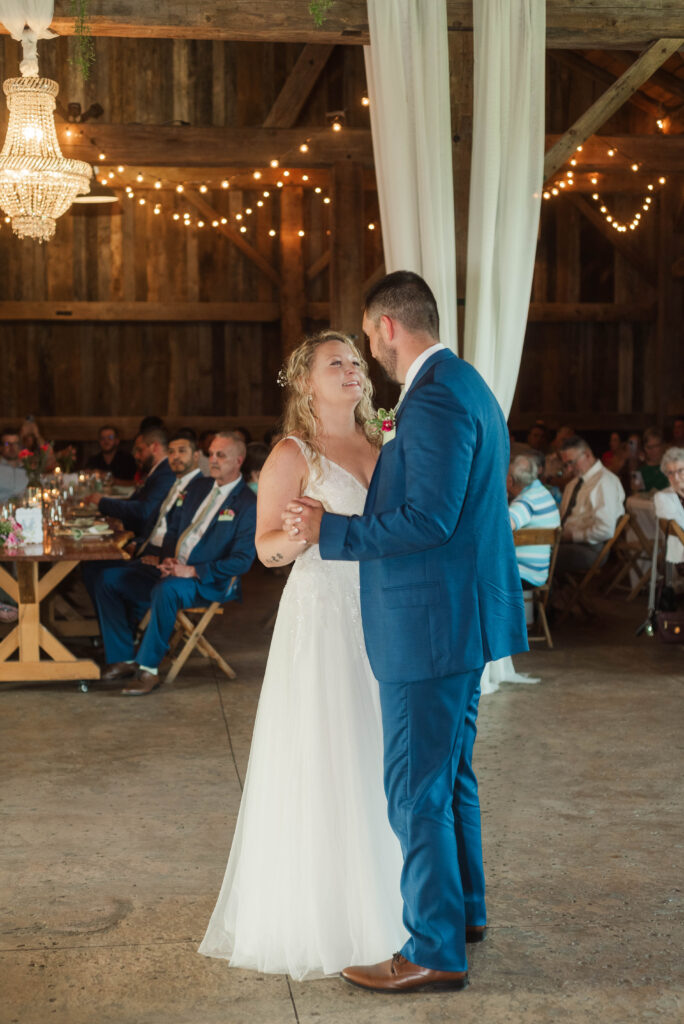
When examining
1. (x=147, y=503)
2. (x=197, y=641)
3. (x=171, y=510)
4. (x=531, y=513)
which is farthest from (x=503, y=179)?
(x=147, y=503)

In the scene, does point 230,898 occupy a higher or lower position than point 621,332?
lower

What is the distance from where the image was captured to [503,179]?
18.4ft

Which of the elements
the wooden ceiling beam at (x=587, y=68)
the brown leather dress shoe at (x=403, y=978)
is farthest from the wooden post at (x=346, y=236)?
the brown leather dress shoe at (x=403, y=978)

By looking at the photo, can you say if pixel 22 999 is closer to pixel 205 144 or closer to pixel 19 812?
pixel 19 812

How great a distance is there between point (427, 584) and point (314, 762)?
A: 58cm

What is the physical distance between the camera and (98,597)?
19.9ft

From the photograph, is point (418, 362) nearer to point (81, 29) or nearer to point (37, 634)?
point (37, 634)

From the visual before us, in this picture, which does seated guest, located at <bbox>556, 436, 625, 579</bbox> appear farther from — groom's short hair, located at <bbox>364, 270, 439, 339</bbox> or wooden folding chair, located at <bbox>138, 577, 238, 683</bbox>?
groom's short hair, located at <bbox>364, 270, 439, 339</bbox>

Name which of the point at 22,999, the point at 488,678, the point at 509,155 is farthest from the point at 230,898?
the point at 509,155

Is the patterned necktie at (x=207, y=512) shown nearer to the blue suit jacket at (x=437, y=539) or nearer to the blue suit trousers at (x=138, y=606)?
the blue suit trousers at (x=138, y=606)

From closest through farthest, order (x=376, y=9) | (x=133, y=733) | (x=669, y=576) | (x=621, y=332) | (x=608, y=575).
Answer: (x=133, y=733) < (x=376, y=9) < (x=669, y=576) < (x=608, y=575) < (x=621, y=332)

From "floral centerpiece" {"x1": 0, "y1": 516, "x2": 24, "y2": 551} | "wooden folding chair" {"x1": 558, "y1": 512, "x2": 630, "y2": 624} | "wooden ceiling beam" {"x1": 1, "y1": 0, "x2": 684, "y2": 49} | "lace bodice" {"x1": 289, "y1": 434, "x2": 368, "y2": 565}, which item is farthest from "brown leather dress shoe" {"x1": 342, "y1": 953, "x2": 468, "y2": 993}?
"wooden folding chair" {"x1": 558, "y1": 512, "x2": 630, "y2": 624}

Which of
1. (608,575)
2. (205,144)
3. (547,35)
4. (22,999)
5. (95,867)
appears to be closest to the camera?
(22,999)

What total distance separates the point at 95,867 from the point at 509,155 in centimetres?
384
